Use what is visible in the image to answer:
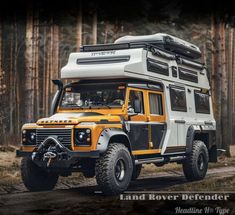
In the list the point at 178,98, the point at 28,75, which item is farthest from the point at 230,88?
Result: the point at 28,75

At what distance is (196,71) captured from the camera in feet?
36.8

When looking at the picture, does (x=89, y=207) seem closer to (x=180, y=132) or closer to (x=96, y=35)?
(x=180, y=132)

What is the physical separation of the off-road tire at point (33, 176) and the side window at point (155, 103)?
2362 mm

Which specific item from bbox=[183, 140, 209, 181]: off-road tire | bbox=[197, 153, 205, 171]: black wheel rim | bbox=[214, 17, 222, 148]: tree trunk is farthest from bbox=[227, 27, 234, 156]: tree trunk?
bbox=[183, 140, 209, 181]: off-road tire

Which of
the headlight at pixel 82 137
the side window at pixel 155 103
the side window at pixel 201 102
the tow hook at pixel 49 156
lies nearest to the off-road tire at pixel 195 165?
the side window at pixel 201 102

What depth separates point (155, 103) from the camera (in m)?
9.41

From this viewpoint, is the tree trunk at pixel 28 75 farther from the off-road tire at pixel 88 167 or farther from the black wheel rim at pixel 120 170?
the black wheel rim at pixel 120 170

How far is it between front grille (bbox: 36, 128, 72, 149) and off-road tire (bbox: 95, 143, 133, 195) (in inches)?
24.7

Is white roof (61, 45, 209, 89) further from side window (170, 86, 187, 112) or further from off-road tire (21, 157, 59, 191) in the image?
off-road tire (21, 157, 59, 191)

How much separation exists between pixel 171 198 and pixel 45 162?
2.21 meters

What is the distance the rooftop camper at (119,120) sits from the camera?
775 cm

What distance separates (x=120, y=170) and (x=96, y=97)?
59.0 inches

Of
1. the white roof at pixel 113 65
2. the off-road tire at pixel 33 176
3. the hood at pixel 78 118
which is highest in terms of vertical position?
the white roof at pixel 113 65

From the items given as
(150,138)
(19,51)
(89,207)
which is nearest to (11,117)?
(19,51)
